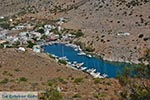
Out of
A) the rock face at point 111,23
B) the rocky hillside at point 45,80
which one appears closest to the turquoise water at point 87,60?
the rock face at point 111,23

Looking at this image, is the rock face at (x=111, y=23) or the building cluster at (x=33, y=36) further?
the building cluster at (x=33, y=36)

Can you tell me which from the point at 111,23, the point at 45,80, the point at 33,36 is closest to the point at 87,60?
the point at 111,23

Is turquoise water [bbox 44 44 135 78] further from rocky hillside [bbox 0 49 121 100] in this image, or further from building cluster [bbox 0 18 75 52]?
rocky hillside [bbox 0 49 121 100]

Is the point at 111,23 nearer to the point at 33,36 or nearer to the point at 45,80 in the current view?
the point at 33,36

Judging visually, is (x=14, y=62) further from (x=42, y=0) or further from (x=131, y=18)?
(x=42, y=0)

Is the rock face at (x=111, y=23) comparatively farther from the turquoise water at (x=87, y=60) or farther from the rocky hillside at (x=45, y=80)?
the rocky hillside at (x=45, y=80)

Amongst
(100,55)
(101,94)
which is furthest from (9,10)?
(101,94)
